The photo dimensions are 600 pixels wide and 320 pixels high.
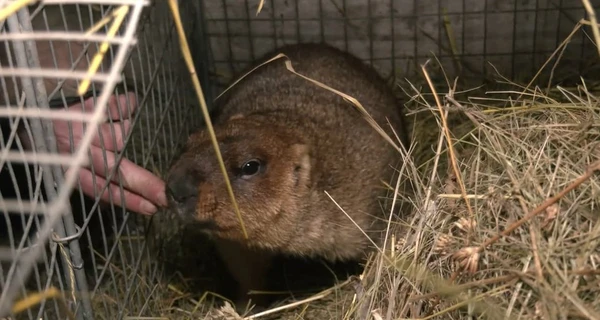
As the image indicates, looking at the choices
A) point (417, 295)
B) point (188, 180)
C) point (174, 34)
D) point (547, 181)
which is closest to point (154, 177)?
point (188, 180)

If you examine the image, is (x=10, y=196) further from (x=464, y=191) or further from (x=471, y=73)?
(x=471, y=73)

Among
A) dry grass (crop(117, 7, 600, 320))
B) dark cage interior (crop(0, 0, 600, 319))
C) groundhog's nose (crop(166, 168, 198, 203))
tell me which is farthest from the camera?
dark cage interior (crop(0, 0, 600, 319))

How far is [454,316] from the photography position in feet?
7.79

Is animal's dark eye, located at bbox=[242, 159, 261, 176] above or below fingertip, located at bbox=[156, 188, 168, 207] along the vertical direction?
above

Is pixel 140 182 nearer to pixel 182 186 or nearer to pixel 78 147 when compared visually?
pixel 182 186

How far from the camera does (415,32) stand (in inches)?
188

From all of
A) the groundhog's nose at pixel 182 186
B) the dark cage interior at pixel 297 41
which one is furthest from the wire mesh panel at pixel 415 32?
the groundhog's nose at pixel 182 186

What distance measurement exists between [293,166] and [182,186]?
53 centimetres

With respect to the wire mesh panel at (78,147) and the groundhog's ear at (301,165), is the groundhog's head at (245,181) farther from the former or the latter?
the wire mesh panel at (78,147)

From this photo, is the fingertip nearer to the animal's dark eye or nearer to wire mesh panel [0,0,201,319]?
wire mesh panel [0,0,201,319]

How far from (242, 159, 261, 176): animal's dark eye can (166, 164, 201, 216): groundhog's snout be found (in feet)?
0.71

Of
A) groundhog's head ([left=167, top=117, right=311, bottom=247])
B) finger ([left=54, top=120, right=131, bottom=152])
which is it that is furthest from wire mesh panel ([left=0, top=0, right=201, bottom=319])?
groundhog's head ([left=167, top=117, right=311, bottom=247])

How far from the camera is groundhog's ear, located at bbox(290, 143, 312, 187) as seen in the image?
3.28 metres

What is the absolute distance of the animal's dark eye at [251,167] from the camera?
10.3 ft
